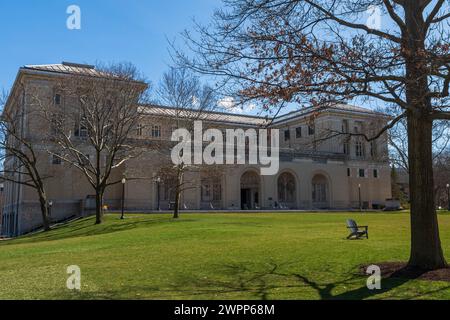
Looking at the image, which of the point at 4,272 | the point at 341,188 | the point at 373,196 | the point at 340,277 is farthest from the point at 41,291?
the point at 373,196

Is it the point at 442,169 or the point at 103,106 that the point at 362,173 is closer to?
the point at 442,169

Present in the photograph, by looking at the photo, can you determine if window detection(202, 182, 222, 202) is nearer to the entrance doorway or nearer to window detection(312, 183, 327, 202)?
the entrance doorway

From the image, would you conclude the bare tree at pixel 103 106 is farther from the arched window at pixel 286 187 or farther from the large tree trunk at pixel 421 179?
the arched window at pixel 286 187

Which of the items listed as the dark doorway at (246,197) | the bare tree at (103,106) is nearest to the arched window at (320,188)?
the dark doorway at (246,197)

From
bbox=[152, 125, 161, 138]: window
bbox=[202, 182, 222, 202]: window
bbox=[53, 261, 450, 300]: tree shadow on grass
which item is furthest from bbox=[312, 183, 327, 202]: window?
bbox=[53, 261, 450, 300]: tree shadow on grass

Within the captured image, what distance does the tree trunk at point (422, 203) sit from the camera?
1042 cm

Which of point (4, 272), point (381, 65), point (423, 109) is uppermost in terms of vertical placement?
point (381, 65)

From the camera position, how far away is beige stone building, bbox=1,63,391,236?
41594 mm

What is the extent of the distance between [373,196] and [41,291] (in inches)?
2827

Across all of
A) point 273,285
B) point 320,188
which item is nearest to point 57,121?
point 273,285

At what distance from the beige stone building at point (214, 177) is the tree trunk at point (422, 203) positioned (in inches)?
946

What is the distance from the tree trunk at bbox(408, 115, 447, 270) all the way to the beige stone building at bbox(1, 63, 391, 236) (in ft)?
78.9
